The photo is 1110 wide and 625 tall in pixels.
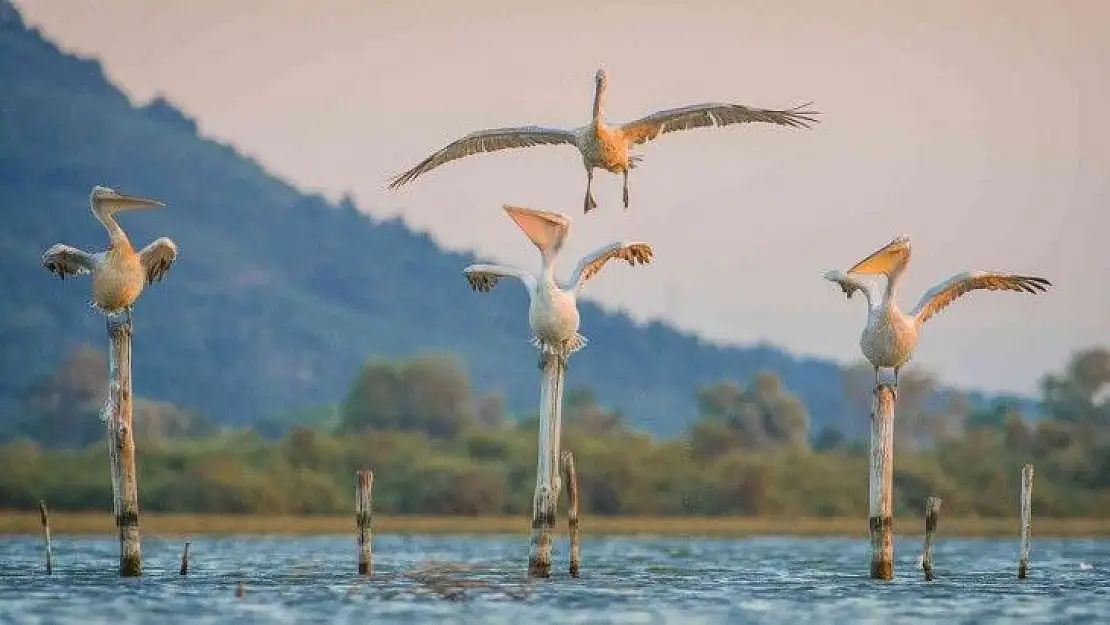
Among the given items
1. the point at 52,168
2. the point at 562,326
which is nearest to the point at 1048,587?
the point at 562,326

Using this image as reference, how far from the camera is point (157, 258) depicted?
1193 inches

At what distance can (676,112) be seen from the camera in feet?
99.6

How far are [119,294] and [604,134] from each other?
6.33 m

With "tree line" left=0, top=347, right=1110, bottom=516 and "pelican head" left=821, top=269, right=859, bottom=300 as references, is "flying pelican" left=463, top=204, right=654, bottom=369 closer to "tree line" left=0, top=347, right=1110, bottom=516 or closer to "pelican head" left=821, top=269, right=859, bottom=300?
"pelican head" left=821, top=269, right=859, bottom=300

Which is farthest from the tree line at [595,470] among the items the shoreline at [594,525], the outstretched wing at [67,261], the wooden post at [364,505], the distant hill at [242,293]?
the distant hill at [242,293]

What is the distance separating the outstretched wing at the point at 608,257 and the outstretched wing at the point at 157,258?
503cm

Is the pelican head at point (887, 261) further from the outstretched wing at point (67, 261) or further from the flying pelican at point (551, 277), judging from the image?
the outstretched wing at point (67, 261)

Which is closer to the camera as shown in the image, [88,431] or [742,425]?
[742,425]

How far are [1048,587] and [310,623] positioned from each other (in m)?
12.1

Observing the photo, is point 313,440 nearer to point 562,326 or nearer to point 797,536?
point 797,536

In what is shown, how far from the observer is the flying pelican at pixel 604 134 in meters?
30.3

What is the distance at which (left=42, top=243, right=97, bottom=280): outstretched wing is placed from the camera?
98.3 feet

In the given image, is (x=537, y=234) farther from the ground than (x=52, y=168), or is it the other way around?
(x=52, y=168)

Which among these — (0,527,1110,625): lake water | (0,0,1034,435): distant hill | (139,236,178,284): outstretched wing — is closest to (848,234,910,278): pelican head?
(0,527,1110,625): lake water
